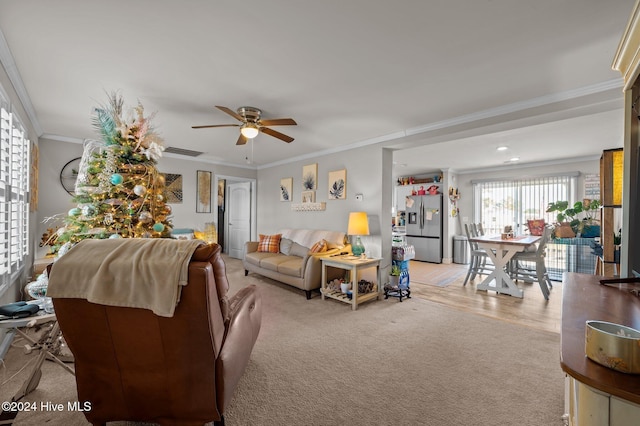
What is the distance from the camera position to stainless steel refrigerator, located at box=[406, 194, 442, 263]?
7000 millimetres

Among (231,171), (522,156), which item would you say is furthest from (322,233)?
(522,156)

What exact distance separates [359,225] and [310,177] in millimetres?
1721

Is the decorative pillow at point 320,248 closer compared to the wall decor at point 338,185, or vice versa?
the decorative pillow at point 320,248

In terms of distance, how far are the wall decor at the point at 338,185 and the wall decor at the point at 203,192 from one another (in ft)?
8.97

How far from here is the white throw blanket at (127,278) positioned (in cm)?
127

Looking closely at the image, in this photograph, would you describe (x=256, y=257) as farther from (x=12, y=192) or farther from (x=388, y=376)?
(x=388, y=376)

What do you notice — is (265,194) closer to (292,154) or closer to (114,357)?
(292,154)

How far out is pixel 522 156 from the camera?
5.46 metres

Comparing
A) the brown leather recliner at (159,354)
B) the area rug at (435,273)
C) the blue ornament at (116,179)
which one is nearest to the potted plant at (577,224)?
the area rug at (435,273)

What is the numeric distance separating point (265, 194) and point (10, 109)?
441cm

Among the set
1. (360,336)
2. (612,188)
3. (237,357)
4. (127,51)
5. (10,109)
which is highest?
(127,51)

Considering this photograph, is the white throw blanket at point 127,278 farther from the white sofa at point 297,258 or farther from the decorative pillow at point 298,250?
the decorative pillow at point 298,250

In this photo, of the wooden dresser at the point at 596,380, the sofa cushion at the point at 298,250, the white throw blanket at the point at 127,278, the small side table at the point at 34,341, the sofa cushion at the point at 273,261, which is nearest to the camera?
the wooden dresser at the point at 596,380

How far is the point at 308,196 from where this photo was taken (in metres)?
5.45
